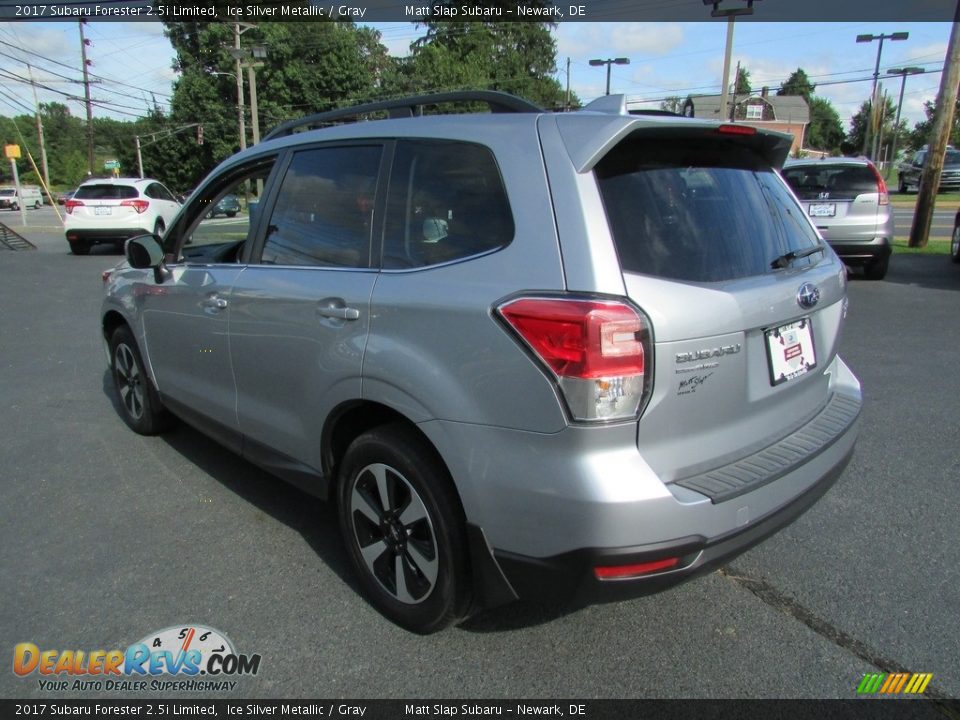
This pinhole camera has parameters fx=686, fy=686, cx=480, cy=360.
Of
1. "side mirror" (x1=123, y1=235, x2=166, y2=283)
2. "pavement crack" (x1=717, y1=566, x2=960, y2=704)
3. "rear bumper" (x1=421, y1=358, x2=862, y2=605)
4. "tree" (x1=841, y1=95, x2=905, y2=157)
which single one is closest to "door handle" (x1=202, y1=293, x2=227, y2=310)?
"side mirror" (x1=123, y1=235, x2=166, y2=283)

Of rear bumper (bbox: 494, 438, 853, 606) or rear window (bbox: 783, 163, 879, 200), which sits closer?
rear bumper (bbox: 494, 438, 853, 606)

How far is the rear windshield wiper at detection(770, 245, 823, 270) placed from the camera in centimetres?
241

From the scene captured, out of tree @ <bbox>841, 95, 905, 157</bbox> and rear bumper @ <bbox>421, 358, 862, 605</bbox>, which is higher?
tree @ <bbox>841, 95, 905, 157</bbox>

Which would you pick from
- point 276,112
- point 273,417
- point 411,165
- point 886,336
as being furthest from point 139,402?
point 276,112

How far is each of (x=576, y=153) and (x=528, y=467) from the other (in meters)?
0.93

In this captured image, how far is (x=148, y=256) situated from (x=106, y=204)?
13.9m

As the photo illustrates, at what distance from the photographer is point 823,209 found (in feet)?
30.7

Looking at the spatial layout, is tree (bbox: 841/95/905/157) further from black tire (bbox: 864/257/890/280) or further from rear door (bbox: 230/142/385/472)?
rear door (bbox: 230/142/385/472)

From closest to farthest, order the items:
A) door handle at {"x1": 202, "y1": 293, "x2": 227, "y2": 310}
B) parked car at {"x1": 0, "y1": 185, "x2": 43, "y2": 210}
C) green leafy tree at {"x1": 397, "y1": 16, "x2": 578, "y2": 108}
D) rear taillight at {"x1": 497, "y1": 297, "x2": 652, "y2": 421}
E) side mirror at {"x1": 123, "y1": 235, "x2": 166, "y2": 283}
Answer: rear taillight at {"x1": 497, "y1": 297, "x2": 652, "y2": 421} < door handle at {"x1": 202, "y1": 293, "x2": 227, "y2": 310} < side mirror at {"x1": 123, "y1": 235, "x2": 166, "y2": 283} < green leafy tree at {"x1": 397, "y1": 16, "x2": 578, "y2": 108} < parked car at {"x1": 0, "y1": 185, "x2": 43, "y2": 210}

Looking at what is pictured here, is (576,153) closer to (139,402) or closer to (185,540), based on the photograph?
(185,540)

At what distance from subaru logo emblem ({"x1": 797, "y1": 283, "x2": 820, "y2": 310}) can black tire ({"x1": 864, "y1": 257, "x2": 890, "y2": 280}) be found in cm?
847

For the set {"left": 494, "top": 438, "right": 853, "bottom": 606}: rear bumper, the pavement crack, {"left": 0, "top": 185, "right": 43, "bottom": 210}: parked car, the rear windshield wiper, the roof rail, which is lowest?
{"left": 0, "top": 185, "right": 43, "bottom": 210}: parked car
